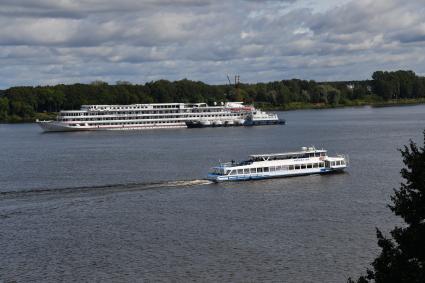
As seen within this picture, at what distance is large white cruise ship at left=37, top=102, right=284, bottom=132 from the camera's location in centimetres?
15100

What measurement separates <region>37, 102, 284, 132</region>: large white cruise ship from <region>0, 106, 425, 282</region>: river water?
207ft

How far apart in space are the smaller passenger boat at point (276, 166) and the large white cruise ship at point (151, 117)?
8430cm

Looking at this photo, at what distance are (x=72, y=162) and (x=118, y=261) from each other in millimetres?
47544

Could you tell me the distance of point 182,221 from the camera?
159ft

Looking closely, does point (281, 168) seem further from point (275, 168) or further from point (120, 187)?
point (120, 187)

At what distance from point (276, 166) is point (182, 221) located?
21.6 metres

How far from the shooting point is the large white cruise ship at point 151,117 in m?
151

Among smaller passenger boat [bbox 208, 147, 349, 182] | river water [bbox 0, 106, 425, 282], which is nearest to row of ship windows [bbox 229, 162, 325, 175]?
smaller passenger boat [bbox 208, 147, 349, 182]

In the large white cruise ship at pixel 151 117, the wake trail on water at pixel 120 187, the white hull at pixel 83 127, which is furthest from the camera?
the large white cruise ship at pixel 151 117

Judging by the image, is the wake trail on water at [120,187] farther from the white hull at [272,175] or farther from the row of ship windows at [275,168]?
the row of ship windows at [275,168]

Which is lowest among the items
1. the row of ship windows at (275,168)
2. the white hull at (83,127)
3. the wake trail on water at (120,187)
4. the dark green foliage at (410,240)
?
the white hull at (83,127)


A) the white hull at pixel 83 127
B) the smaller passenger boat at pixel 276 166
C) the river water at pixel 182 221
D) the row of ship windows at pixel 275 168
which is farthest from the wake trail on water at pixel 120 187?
the white hull at pixel 83 127

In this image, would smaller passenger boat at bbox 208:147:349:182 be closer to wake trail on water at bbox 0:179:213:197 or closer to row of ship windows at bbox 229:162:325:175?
row of ship windows at bbox 229:162:325:175

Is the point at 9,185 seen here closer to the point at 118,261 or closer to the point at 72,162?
the point at 72,162
